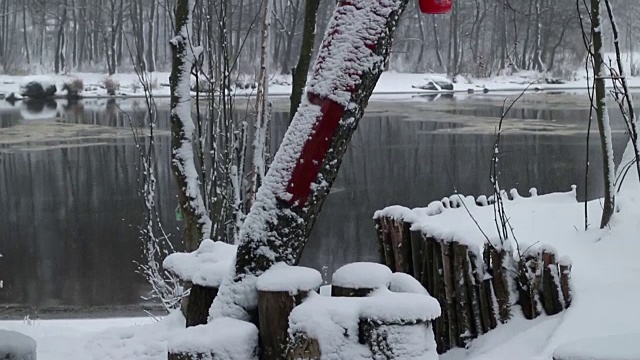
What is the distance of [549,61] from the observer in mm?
46344

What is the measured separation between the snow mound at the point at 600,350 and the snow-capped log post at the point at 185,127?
452cm

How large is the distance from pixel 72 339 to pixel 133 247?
524 centimetres

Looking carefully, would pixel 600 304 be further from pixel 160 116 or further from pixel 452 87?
pixel 452 87

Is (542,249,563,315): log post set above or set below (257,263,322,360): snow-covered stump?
below

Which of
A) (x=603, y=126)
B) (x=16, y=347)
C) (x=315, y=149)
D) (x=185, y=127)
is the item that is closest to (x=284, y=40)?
(x=185, y=127)

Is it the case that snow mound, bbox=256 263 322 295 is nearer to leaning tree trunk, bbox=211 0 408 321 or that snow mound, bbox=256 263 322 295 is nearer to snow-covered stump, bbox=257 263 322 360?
snow-covered stump, bbox=257 263 322 360

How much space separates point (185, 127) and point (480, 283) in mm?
3022

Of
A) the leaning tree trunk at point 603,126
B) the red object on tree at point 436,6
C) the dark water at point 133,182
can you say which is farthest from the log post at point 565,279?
the dark water at point 133,182

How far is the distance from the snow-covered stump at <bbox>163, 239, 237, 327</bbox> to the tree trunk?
9.13 feet

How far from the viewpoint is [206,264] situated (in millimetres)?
3557

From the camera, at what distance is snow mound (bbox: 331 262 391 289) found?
2988mm

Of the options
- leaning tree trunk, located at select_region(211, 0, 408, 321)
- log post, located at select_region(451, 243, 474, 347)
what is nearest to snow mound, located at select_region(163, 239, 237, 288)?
leaning tree trunk, located at select_region(211, 0, 408, 321)

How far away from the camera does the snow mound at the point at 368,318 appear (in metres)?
2.70

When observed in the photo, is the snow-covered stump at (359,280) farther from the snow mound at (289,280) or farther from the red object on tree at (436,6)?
the red object on tree at (436,6)
